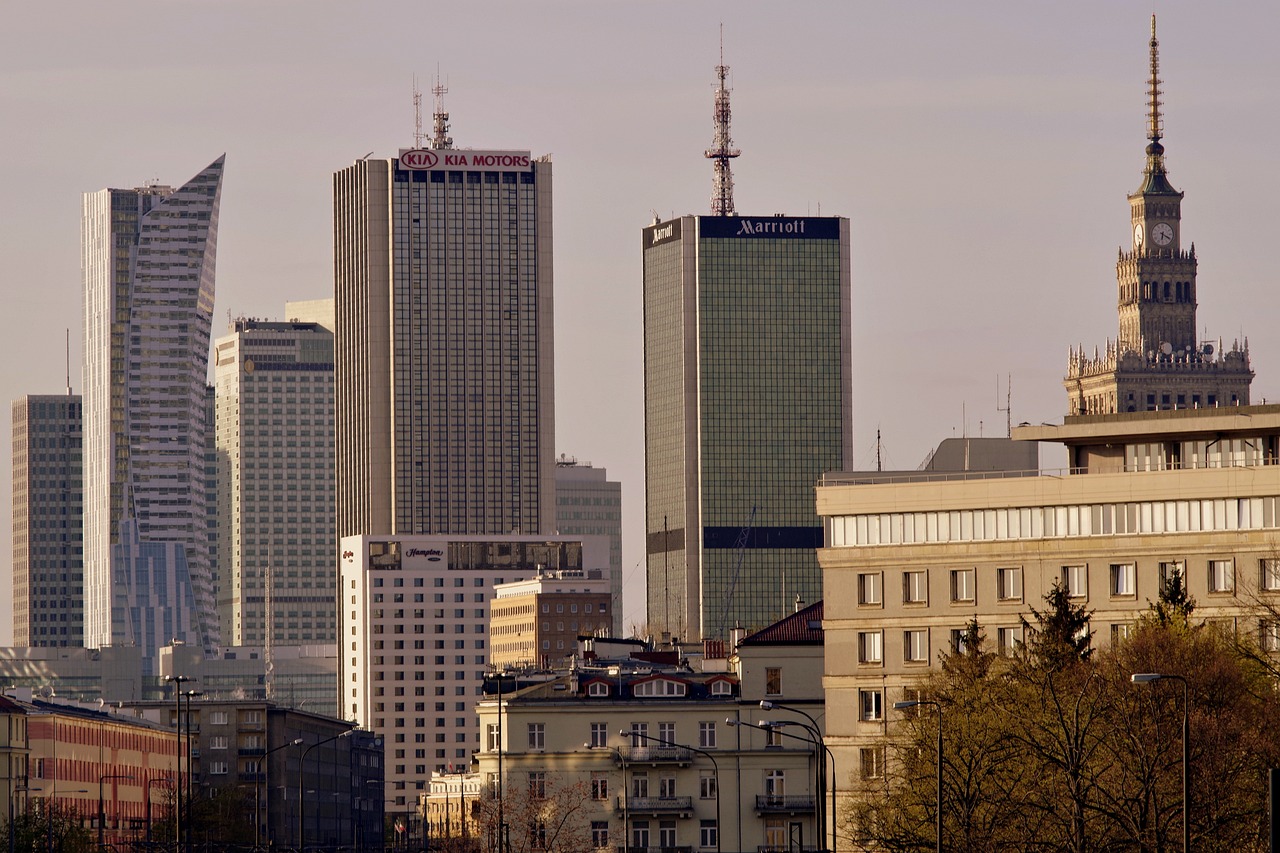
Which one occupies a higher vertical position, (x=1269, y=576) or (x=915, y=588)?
(x=1269, y=576)

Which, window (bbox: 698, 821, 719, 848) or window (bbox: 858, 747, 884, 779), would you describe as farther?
window (bbox: 698, 821, 719, 848)

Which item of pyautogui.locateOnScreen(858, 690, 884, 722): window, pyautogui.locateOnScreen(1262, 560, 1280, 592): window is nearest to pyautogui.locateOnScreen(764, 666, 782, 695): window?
pyautogui.locateOnScreen(858, 690, 884, 722): window

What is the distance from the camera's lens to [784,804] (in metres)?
178

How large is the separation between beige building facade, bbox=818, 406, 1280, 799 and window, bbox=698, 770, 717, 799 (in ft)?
74.0

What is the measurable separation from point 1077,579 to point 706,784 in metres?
36.7

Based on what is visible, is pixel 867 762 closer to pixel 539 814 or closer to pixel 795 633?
→ pixel 795 633

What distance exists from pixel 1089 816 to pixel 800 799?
75.1 metres

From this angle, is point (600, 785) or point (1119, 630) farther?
point (600, 785)

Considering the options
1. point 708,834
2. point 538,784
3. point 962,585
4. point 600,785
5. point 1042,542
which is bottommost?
point 708,834

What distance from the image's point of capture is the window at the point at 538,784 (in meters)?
180

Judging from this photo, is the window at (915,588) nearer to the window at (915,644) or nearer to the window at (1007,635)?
the window at (915,644)

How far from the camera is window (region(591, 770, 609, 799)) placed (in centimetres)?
18075

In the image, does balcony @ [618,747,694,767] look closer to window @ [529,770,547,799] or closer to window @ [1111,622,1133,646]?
window @ [529,770,547,799]

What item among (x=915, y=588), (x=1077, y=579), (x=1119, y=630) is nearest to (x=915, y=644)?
(x=915, y=588)
